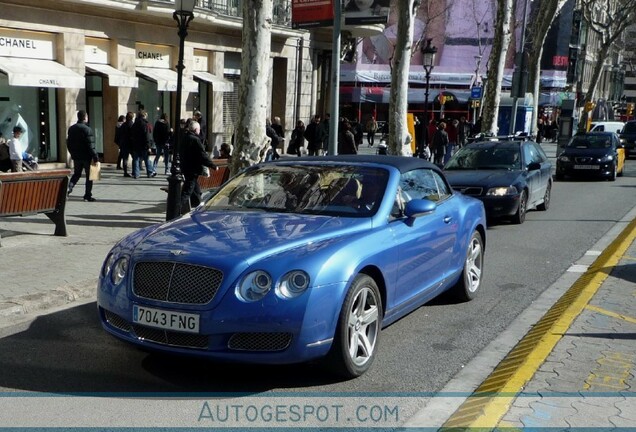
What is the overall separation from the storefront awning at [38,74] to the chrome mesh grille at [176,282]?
50.5 feet

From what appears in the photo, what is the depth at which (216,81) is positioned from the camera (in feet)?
86.4

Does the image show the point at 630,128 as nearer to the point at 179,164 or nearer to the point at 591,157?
the point at 591,157

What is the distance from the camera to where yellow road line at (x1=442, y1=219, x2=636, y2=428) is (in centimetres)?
456

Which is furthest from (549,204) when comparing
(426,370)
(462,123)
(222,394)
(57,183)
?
(462,123)

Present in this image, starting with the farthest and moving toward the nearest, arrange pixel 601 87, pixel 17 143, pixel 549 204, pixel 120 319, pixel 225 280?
1. pixel 601 87
2. pixel 549 204
3. pixel 17 143
4. pixel 120 319
5. pixel 225 280

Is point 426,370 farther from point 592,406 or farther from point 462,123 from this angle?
point 462,123

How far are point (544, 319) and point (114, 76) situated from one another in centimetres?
1753

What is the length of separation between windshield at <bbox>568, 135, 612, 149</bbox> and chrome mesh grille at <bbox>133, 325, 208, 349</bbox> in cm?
2258

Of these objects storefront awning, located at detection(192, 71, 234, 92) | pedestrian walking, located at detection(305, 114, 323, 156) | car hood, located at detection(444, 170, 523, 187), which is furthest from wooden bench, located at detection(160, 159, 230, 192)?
storefront awning, located at detection(192, 71, 234, 92)

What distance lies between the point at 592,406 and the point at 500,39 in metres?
23.5

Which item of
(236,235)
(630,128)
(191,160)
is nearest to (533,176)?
(191,160)

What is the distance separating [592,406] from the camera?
4.77 metres

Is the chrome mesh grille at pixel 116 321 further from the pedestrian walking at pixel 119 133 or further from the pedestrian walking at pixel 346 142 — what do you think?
the pedestrian walking at pixel 119 133

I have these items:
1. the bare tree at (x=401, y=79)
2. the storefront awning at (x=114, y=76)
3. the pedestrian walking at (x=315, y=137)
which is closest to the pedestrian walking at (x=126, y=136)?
the storefront awning at (x=114, y=76)
